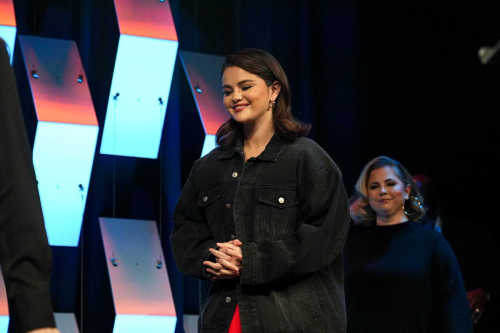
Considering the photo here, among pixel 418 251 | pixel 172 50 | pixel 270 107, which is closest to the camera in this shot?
pixel 270 107

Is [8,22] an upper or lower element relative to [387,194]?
upper

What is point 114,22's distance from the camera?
12.2 ft

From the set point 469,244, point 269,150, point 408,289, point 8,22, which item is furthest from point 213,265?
point 469,244

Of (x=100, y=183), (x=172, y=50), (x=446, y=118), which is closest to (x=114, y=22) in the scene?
(x=172, y=50)

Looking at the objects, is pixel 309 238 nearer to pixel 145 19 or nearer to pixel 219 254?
pixel 219 254

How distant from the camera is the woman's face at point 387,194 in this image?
340 cm

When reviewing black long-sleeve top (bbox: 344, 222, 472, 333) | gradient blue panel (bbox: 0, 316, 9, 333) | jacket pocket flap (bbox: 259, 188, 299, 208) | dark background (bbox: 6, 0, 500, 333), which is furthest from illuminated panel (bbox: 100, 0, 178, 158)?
jacket pocket flap (bbox: 259, 188, 299, 208)

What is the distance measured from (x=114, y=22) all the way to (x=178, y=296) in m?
1.36

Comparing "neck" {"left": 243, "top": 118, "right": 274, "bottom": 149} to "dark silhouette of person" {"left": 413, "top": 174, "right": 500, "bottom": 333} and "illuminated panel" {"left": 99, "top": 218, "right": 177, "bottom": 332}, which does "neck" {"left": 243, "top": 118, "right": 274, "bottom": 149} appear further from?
"dark silhouette of person" {"left": 413, "top": 174, "right": 500, "bottom": 333}

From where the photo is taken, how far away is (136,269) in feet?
11.6

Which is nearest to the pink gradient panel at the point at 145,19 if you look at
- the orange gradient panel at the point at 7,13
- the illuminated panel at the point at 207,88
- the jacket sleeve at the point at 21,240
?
the illuminated panel at the point at 207,88

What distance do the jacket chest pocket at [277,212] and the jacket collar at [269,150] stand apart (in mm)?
116

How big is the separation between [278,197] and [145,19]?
176 centimetres

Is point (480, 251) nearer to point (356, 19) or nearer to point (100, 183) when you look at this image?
point (356, 19)
